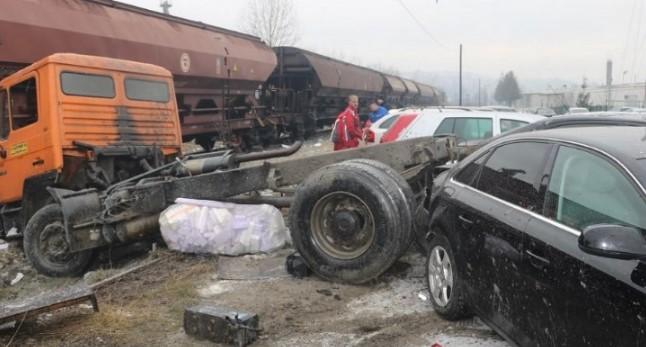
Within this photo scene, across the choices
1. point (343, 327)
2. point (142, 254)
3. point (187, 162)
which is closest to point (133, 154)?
point (187, 162)

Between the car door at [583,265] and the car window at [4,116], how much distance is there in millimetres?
7130

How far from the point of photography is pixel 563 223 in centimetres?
308

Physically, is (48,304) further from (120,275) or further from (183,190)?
(183,190)

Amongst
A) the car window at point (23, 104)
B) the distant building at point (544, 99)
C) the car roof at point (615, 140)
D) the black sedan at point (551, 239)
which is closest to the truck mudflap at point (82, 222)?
the car window at point (23, 104)

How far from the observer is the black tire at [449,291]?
4.12 m

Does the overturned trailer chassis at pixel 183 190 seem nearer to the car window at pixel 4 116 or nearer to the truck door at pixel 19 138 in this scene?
the truck door at pixel 19 138

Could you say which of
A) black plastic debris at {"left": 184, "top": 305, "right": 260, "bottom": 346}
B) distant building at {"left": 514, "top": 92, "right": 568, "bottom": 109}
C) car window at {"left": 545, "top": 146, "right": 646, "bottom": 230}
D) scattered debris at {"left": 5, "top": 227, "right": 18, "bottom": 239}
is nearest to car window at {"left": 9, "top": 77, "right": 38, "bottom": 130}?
scattered debris at {"left": 5, "top": 227, "right": 18, "bottom": 239}

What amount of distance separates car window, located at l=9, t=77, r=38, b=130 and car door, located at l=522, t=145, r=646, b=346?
6625 mm

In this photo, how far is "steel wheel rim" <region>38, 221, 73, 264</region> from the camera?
263 inches

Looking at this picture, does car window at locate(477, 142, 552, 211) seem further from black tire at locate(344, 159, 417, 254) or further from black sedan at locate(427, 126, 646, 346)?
black tire at locate(344, 159, 417, 254)

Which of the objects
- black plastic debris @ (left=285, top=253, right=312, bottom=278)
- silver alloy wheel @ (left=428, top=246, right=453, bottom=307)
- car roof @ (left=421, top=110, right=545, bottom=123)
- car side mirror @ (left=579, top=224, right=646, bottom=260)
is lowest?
black plastic debris @ (left=285, top=253, right=312, bottom=278)

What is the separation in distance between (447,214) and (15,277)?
5.21 meters

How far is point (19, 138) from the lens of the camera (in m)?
7.64

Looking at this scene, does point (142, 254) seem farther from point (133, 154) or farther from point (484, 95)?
point (484, 95)
